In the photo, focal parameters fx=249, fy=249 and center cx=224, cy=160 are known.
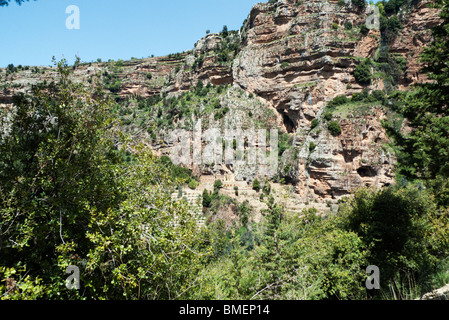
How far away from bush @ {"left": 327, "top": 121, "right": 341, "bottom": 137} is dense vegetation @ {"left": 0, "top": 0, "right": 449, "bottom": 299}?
30924 millimetres

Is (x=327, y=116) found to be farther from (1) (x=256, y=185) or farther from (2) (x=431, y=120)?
(2) (x=431, y=120)

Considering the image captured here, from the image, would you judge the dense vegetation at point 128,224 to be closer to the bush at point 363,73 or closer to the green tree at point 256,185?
the green tree at point 256,185

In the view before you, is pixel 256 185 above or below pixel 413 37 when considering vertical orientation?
below

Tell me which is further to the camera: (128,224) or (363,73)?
(363,73)

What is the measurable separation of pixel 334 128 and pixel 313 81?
1234 cm

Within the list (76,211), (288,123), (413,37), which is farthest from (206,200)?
(413,37)

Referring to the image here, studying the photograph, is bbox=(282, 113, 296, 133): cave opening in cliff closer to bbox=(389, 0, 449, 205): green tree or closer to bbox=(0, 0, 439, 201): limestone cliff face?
bbox=(0, 0, 439, 201): limestone cliff face

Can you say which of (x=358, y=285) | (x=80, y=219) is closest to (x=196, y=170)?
(x=358, y=285)

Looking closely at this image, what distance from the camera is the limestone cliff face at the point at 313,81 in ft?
125

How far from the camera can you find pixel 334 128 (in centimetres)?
3938

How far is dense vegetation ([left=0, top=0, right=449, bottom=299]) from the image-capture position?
3973 millimetres

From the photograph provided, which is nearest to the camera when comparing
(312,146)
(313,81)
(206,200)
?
(206,200)

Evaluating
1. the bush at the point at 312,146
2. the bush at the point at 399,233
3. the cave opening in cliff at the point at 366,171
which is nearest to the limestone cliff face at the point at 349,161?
the cave opening in cliff at the point at 366,171
